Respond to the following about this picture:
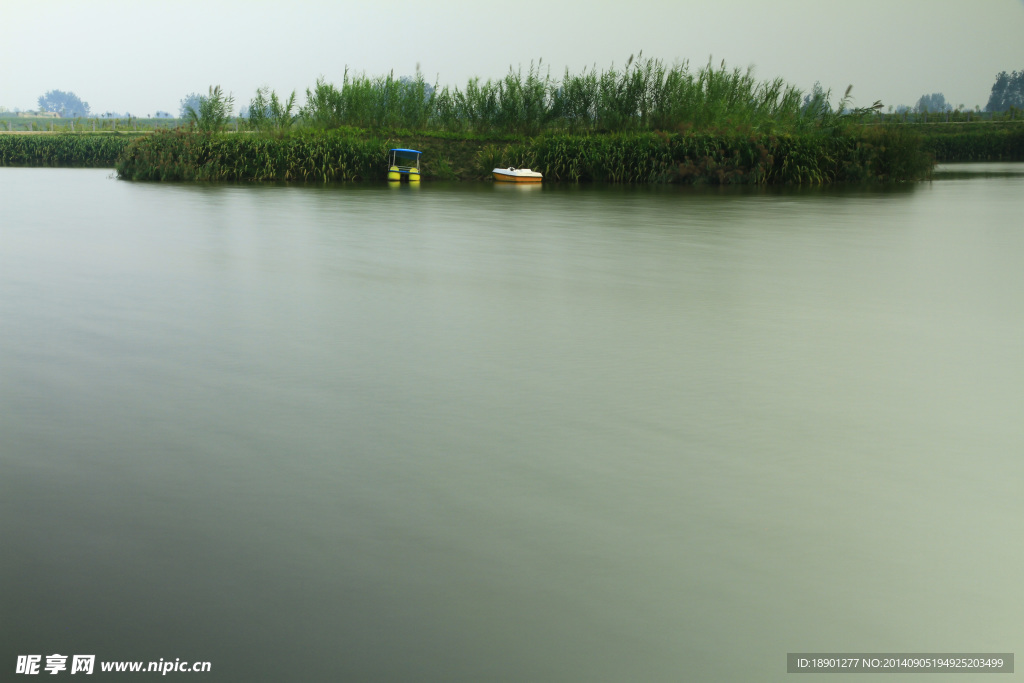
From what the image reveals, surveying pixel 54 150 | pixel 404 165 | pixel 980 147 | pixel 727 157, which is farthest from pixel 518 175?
pixel 980 147

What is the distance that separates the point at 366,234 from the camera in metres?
9.40

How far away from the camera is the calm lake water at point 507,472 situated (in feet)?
6.40

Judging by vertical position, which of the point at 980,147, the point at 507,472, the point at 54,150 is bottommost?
the point at 507,472

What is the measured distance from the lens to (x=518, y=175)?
1856 centimetres

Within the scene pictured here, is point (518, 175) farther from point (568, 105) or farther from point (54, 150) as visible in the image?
point (54, 150)

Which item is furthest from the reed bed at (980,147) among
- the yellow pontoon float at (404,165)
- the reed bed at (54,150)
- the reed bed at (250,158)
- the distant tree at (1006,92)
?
the distant tree at (1006,92)

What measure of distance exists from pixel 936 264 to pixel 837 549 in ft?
19.6

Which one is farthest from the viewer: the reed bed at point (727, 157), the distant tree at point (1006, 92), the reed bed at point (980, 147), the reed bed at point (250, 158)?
the distant tree at point (1006, 92)

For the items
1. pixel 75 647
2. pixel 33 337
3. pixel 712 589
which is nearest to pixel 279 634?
pixel 75 647

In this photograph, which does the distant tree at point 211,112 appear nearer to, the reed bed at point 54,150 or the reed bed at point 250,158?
the reed bed at point 250,158

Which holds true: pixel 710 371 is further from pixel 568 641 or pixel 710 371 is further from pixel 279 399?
pixel 568 641

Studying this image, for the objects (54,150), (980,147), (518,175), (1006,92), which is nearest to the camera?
(518,175)

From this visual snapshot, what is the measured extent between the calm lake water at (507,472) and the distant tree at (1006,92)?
430 feet

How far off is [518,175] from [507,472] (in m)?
16.2
